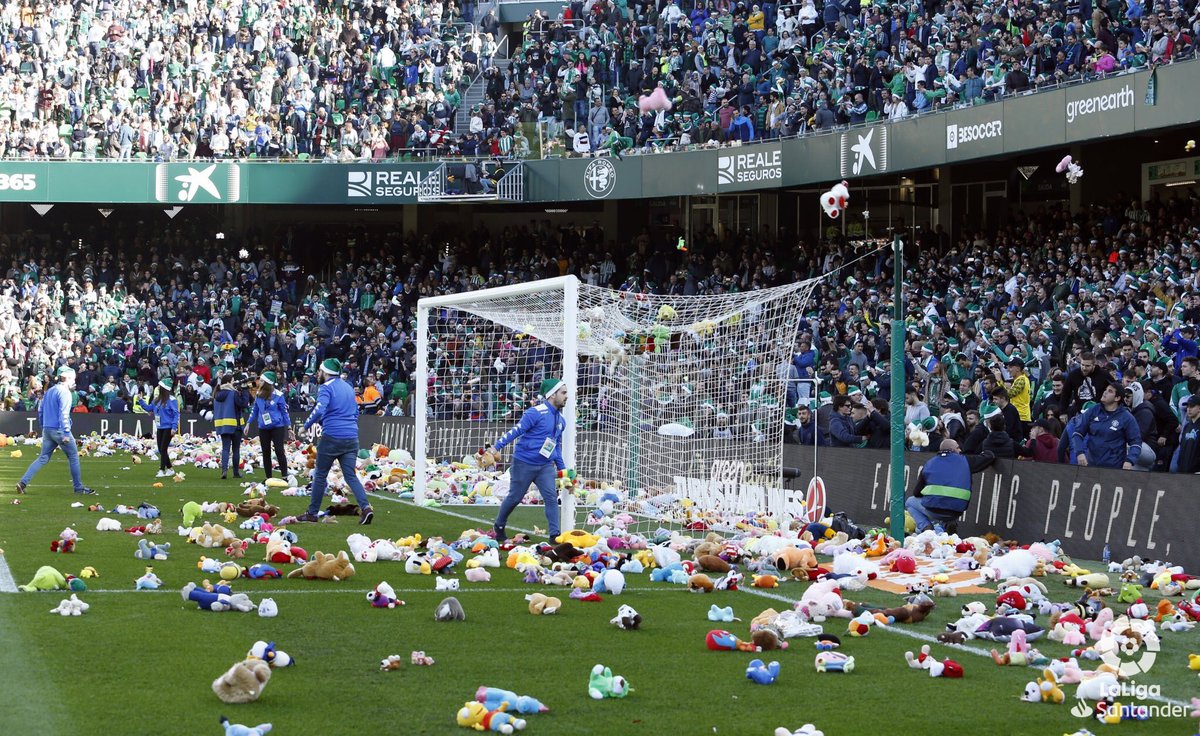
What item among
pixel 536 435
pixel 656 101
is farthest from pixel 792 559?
pixel 656 101

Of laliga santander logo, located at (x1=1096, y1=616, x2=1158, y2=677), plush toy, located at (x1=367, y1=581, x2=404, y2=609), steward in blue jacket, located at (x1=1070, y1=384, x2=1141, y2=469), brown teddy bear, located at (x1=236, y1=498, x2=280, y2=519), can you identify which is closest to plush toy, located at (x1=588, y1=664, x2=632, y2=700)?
laliga santander logo, located at (x1=1096, y1=616, x2=1158, y2=677)

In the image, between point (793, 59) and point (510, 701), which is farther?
point (793, 59)

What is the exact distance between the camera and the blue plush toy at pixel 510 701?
7594mm

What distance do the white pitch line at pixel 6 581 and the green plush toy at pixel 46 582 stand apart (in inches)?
3.9

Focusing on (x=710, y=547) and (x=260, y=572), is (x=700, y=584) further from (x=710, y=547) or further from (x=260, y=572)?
(x=260, y=572)

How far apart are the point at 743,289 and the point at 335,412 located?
19943mm

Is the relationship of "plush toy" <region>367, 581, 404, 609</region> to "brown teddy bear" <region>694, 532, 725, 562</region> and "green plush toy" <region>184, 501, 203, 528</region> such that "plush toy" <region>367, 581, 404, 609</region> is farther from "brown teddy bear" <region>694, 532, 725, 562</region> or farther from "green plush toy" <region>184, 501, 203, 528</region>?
"green plush toy" <region>184, 501, 203, 528</region>

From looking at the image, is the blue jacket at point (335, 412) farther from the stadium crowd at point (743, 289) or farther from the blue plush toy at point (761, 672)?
the blue plush toy at point (761, 672)

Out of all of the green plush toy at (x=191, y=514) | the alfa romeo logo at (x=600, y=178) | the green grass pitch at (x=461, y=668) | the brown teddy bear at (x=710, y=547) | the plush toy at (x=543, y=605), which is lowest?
the green grass pitch at (x=461, y=668)

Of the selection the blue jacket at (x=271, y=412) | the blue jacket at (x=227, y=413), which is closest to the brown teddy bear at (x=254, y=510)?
the blue jacket at (x=271, y=412)

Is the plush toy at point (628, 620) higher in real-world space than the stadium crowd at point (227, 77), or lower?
lower

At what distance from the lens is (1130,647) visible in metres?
9.58

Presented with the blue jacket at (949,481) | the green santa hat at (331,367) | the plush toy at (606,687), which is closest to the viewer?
the plush toy at (606,687)

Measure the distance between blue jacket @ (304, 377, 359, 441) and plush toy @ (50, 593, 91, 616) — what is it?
6.33 meters
